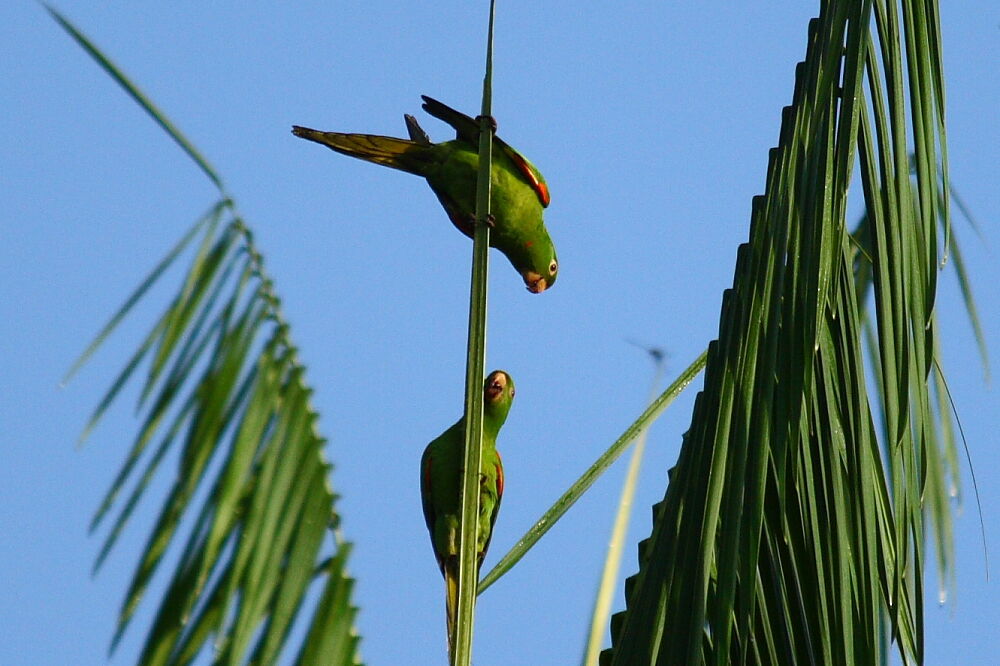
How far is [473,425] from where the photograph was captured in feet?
5.77

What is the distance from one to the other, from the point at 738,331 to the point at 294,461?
2.15ft

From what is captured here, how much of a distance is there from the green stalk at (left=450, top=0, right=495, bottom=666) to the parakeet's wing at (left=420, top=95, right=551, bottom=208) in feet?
4.00

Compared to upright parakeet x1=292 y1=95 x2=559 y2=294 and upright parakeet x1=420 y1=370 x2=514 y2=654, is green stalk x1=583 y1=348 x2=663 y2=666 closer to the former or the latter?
upright parakeet x1=420 y1=370 x2=514 y2=654

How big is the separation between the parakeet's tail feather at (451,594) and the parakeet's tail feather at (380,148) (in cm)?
117

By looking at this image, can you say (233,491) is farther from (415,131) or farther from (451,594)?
(415,131)

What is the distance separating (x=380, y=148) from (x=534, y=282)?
0.67m

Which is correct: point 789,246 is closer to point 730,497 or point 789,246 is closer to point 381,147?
point 730,497

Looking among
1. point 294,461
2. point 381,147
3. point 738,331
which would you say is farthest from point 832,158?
point 381,147

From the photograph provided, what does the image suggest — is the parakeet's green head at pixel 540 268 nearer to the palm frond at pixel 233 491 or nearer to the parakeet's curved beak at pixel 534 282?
the parakeet's curved beak at pixel 534 282

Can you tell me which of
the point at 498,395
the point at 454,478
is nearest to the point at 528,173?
the point at 498,395

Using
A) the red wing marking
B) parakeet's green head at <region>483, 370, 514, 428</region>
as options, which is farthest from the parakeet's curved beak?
parakeet's green head at <region>483, 370, 514, 428</region>

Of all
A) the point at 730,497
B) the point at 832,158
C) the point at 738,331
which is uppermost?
the point at 832,158

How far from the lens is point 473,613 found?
185cm

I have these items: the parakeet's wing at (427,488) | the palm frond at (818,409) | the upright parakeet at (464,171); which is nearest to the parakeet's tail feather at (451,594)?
the parakeet's wing at (427,488)
